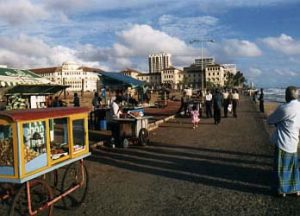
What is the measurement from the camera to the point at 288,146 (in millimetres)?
6449

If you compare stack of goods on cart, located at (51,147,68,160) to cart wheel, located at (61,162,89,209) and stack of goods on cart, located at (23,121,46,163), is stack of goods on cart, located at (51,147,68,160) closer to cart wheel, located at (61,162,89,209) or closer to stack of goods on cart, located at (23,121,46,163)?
stack of goods on cart, located at (23,121,46,163)

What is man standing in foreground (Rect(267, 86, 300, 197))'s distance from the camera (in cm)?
646

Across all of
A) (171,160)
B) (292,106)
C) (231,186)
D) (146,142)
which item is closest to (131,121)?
(146,142)

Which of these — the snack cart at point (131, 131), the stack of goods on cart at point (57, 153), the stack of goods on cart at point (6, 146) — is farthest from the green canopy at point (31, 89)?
the stack of goods on cart at point (6, 146)

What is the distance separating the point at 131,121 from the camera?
506 inches

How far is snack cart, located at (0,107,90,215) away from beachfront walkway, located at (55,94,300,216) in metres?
0.85

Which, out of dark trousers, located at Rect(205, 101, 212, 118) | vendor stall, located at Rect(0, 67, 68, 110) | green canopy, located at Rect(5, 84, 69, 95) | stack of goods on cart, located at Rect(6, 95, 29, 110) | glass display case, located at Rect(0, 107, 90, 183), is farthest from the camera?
dark trousers, located at Rect(205, 101, 212, 118)

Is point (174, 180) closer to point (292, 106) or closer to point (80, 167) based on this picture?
point (80, 167)

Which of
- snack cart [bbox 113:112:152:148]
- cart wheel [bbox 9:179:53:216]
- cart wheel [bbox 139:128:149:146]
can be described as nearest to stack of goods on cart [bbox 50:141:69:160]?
cart wheel [bbox 9:179:53:216]

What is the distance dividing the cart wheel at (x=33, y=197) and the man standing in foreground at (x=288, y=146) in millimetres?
3689

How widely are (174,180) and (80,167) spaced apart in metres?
2.12

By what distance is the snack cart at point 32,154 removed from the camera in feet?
15.8

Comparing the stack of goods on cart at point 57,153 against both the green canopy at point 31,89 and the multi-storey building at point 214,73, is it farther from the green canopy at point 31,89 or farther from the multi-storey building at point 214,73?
the multi-storey building at point 214,73

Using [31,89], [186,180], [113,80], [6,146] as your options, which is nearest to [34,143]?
[6,146]
